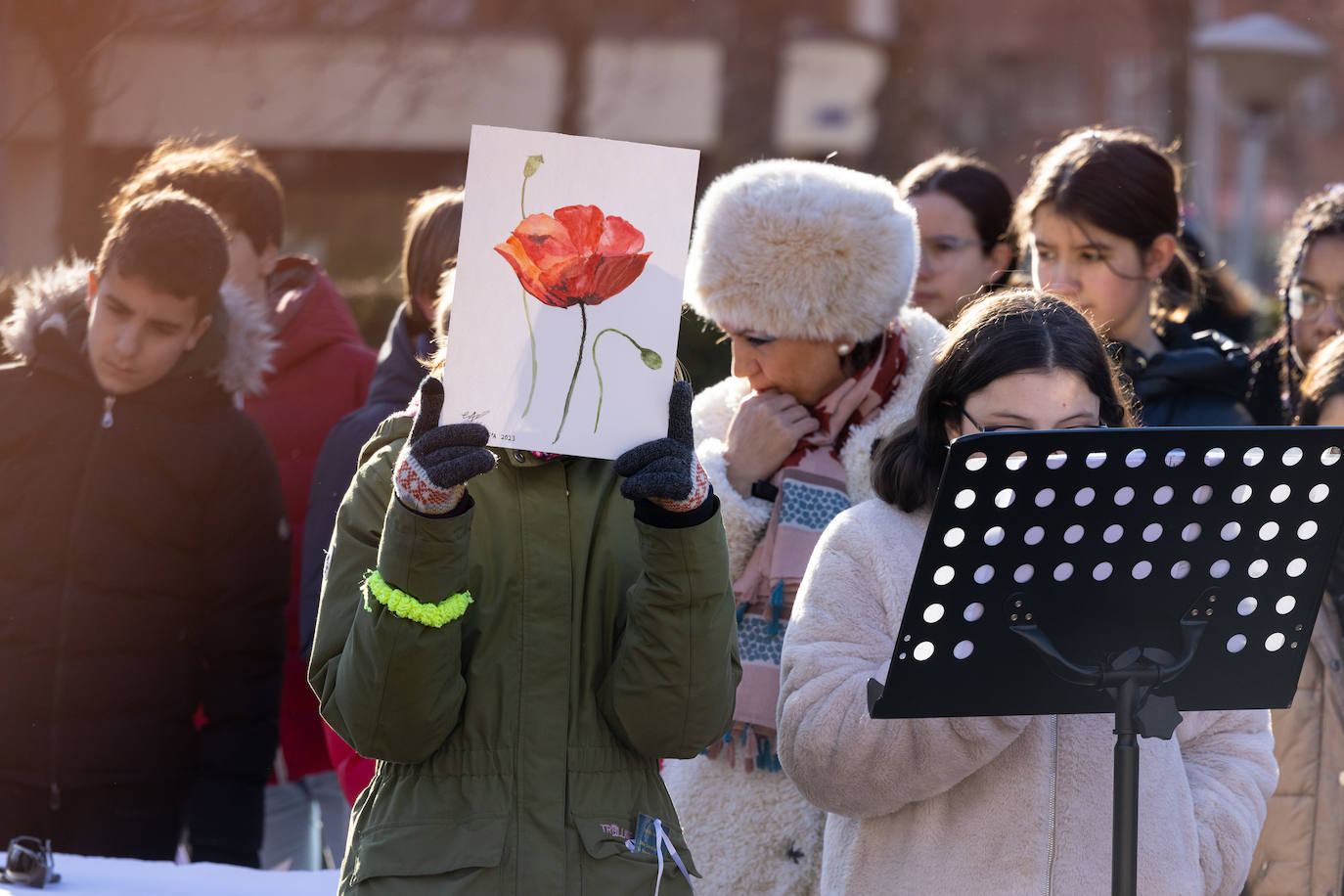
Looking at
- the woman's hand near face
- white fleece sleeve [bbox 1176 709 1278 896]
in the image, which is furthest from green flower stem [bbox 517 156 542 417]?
white fleece sleeve [bbox 1176 709 1278 896]

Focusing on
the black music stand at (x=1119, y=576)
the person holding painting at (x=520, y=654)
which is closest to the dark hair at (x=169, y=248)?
the person holding painting at (x=520, y=654)

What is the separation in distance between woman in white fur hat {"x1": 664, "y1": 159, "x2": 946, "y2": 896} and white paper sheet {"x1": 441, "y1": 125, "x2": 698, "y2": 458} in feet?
3.18

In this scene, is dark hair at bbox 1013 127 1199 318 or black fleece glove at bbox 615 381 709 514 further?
dark hair at bbox 1013 127 1199 318

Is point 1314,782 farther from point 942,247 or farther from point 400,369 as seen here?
point 400,369

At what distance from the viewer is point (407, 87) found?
7582mm

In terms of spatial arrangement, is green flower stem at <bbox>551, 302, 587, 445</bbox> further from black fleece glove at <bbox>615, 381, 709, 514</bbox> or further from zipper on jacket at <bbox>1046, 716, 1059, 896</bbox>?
zipper on jacket at <bbox>1046, 716, 1059, 896</bbox>

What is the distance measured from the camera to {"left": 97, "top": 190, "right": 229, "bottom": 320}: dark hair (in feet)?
12.4

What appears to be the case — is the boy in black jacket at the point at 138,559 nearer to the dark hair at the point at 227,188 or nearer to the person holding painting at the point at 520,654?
the dark hair at the point at 227,188

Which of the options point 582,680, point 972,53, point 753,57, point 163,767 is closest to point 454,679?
→ point 582,680

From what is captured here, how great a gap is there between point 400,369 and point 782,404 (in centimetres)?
107

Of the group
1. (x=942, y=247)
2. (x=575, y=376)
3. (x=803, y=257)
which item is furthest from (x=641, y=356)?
(x=942, y=247)

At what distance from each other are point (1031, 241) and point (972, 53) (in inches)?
608

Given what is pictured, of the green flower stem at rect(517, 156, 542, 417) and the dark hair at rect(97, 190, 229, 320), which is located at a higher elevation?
the dark hair at rect(97, 190, 229, 320)

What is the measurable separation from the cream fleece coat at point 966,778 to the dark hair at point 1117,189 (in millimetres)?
1526
